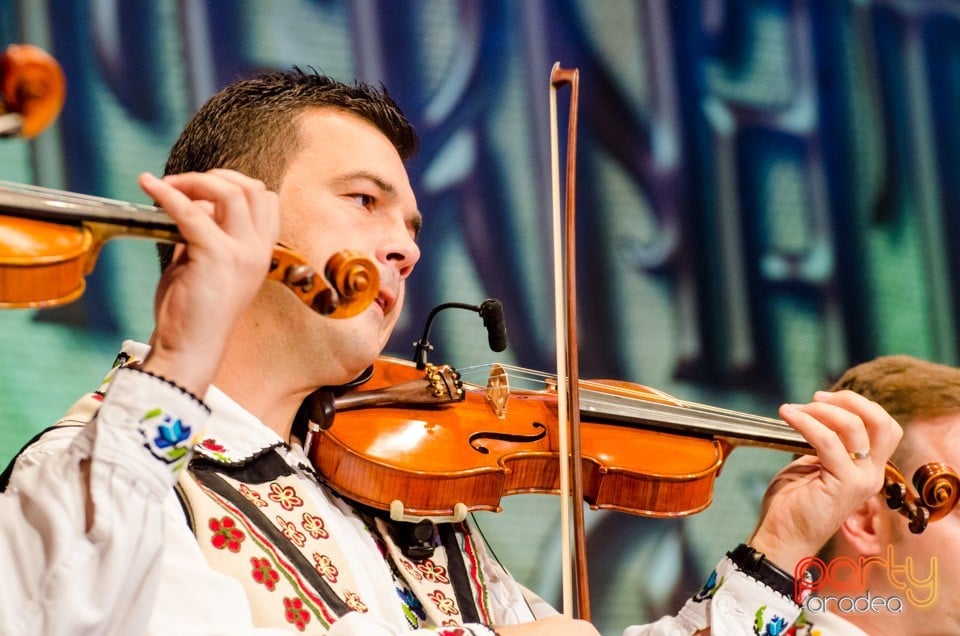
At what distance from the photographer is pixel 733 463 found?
283 cm

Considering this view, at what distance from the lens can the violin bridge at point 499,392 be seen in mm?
1699

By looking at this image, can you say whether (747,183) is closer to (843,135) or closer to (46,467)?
(843,135)

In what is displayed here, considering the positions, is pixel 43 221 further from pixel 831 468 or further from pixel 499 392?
pixel 831 468

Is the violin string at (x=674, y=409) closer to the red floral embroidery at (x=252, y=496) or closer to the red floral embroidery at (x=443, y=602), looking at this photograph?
the red floral embroidery at (x=443, y=602)

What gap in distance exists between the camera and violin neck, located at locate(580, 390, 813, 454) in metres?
1.70

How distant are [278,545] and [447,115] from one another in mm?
1453

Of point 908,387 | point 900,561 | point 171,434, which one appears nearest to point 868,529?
point 900,561

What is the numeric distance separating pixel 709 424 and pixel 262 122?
33.4 inches

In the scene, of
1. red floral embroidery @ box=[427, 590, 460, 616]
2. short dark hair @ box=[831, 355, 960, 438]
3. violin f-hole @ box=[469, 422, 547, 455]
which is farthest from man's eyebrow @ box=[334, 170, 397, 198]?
short dark hair @ box=[831, 355, 960, 438]

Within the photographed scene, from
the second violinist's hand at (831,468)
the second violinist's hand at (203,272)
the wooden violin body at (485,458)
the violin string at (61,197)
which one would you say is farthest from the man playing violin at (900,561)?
the violin string at (61,197)

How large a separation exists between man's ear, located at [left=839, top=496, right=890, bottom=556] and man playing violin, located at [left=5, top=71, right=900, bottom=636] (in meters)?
0.22

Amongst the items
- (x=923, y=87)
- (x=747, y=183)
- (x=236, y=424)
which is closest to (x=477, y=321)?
(x=747, y=183)

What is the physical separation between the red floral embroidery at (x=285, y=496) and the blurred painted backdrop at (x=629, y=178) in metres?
0.76

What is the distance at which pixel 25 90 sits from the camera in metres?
0.89
